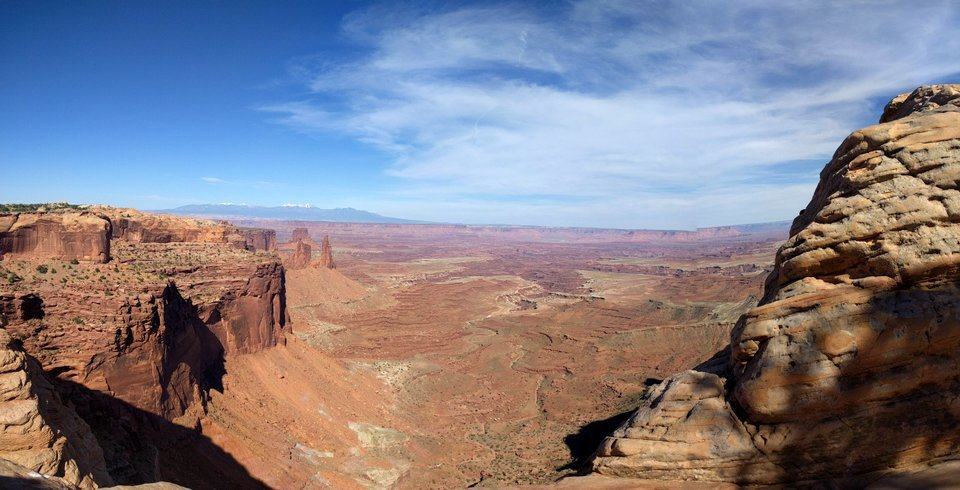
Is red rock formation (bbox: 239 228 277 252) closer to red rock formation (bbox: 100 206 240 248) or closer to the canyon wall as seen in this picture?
red rock formation (bbox: 100 206 240 248)

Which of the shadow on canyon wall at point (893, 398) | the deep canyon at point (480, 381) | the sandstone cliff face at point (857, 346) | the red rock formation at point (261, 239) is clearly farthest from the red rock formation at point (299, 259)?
the shadow on canyon wall at point (893, 398)

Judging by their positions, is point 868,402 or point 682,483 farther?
point 682,483

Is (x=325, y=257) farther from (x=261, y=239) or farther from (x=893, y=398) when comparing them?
(x=893, y=398)

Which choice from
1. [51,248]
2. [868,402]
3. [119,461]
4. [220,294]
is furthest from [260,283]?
[868,402]

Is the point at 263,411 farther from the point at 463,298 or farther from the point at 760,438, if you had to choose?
the point at 463,298

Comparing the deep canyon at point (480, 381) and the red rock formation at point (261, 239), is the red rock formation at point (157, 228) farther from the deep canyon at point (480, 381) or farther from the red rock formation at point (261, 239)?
the red rock formation at point (261, 239)

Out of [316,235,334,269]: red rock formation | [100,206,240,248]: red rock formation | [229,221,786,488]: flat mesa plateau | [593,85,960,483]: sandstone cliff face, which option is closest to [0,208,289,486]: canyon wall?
[229,221,786,488]: flat mesa plateau

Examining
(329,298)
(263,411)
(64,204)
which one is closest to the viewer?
(263,411)
